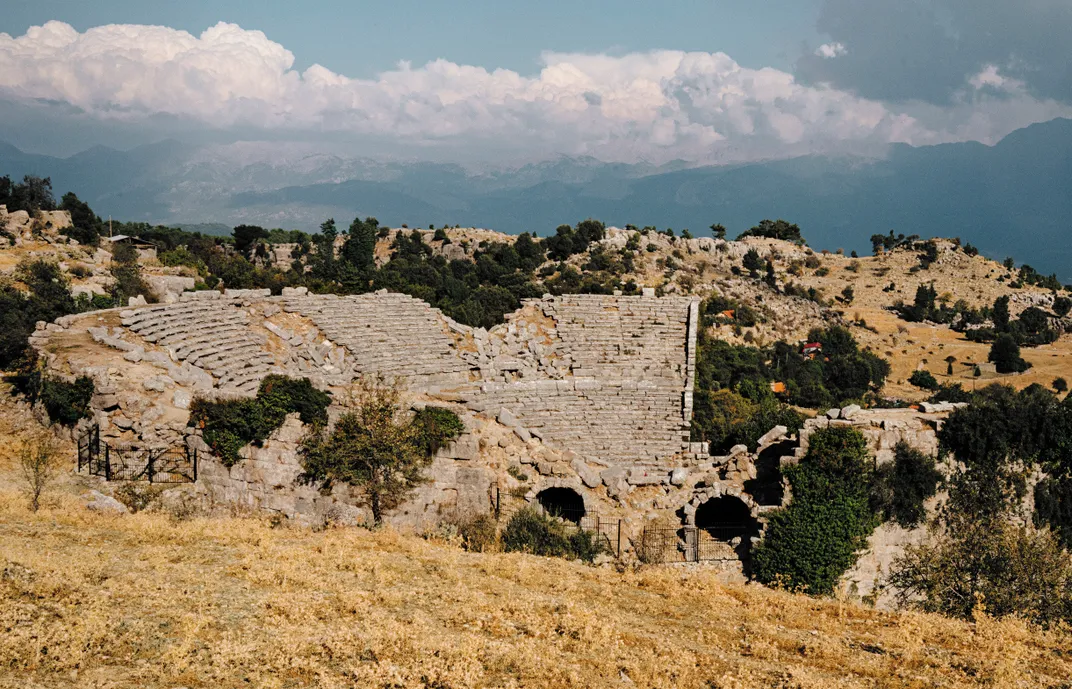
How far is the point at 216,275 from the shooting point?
46.6 meters

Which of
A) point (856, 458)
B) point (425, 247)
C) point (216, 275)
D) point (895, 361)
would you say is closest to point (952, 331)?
point (895, 361)

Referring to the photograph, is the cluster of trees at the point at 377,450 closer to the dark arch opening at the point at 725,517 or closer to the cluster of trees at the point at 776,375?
the dark arch opening at the point at 725,517

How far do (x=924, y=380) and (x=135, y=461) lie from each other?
47.9m

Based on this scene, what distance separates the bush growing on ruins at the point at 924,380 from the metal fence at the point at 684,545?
3562 cm

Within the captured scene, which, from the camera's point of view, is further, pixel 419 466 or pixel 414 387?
pixel 414 387

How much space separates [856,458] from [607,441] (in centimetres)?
960

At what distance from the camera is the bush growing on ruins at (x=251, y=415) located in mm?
18266

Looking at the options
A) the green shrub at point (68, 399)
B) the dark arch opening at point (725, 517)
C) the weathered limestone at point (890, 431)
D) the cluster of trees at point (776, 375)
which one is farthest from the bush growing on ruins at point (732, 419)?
the green shrub at point (68, 399)

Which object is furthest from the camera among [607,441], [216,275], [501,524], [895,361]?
[895,361]

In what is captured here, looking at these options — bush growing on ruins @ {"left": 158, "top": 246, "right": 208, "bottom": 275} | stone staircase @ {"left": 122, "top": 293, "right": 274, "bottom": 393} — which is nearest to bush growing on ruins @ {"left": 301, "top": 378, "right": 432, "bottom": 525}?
stone staircase @ {"left": 122, "top": 293, "right": 274, "bottom": 393}

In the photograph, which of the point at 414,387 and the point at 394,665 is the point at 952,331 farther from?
the point at 394,665

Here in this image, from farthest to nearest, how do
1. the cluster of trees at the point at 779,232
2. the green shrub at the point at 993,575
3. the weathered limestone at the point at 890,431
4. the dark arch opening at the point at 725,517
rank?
the cluster of trees at the point at 779,232 → the dark arch opening at the point at 725,517 → the weathered limestone at the point at 890,431 → the green shrub at the point at 993,575

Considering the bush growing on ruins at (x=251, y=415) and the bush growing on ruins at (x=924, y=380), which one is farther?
the bush growing on ruins at (x=924, y=380)

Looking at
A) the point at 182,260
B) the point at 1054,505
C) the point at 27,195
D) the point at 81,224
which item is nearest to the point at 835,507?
the point at 1054,505
